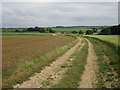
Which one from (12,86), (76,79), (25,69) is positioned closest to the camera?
(12,86)

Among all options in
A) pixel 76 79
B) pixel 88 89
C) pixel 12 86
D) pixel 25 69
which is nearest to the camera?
pixel 88 89

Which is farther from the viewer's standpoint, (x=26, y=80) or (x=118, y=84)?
(x=26, y=80)

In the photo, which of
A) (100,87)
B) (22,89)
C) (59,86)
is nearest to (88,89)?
(100,87)

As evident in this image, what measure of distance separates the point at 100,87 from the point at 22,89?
155 inches

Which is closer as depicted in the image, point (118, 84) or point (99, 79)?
point (118, 84)

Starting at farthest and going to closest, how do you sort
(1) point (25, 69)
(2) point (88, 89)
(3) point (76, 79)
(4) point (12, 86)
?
(1) point (25, 69) < (3) point (76, 79) < (4) point (12, 86) < (2) point (88, 89)

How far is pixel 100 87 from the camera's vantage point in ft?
30.0

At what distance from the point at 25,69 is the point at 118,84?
24.2 ft

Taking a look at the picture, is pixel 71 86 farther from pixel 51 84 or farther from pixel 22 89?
pixel 22 89

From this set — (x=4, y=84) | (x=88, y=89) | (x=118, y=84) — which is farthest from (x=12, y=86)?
(x=118, y=84)

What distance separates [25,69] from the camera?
14.1 metres

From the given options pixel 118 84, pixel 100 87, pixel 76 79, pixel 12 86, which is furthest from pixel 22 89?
pixel 118 84

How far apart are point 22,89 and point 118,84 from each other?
505 cm

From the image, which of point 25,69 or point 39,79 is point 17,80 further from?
point 25,69
